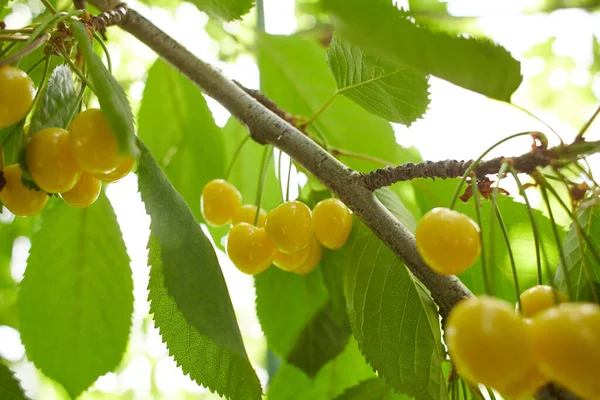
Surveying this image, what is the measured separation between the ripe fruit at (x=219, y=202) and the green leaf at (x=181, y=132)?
204 mm

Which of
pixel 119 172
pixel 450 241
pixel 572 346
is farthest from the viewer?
pixel 119 172

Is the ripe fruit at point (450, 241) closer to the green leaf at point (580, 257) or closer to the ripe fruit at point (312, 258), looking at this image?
the green leaf at point (580, 257)

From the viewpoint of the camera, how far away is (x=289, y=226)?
0.73 m

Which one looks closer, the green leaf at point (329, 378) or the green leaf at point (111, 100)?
the green leaf at point (111, 100)

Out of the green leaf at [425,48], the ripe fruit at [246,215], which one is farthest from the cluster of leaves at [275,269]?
the ripe fruit at [246,215]

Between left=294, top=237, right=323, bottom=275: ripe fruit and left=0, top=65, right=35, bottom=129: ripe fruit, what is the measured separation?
1.50 ft

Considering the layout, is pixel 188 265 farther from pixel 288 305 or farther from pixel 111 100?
pixel 288 305

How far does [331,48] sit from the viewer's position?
776 millimetres

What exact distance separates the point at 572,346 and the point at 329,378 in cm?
66

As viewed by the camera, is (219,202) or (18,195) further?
(219,202)

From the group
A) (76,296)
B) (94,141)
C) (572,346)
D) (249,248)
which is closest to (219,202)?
(249,248)

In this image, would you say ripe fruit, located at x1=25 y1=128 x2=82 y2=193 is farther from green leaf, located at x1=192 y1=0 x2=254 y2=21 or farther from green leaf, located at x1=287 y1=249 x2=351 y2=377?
green leaf, located at x1=287 y1=249 x2=351 y2=377

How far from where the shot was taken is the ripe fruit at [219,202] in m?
0.90

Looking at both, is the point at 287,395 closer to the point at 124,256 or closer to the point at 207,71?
the point at 124,256
